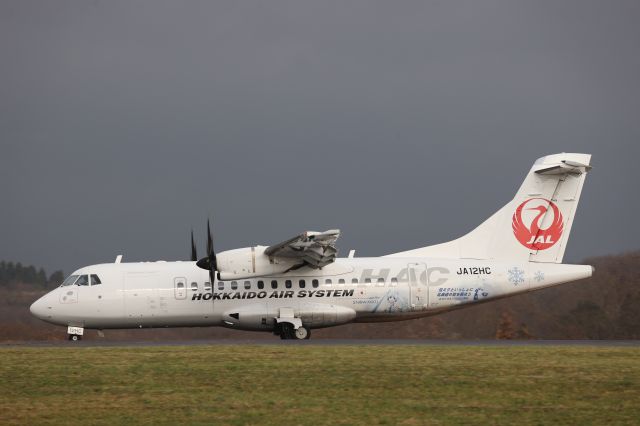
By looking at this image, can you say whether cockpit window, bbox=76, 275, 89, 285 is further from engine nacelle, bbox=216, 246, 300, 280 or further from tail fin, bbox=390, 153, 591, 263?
tail fin, bbox=390, 153, 591, 263

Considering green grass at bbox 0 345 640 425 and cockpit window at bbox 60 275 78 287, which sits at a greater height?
cockpit window at bbox 60 275 78 287

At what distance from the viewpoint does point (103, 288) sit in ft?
81.1

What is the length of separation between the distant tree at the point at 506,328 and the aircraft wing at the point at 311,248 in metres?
8.09

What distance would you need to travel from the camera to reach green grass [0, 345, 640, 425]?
12078 mm

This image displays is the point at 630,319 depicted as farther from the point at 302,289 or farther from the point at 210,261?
the point at 210,261

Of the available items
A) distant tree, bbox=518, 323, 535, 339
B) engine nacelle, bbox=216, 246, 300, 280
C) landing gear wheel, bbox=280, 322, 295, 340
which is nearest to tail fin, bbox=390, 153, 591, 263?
landing gear wheel, bbox=280, 322, 295, 340

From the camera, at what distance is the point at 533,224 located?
84.6ft

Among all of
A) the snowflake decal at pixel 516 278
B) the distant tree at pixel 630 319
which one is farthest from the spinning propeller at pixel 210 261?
the distant tree at pixel 630 319

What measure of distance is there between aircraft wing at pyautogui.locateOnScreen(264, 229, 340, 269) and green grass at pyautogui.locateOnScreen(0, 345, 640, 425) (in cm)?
532

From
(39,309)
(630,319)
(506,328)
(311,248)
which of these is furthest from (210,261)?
(630,319)

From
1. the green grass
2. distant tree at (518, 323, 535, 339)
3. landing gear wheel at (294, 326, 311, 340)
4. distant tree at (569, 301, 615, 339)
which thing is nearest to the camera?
the green grass

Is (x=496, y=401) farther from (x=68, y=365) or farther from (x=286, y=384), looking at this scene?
(x=68, y=365)

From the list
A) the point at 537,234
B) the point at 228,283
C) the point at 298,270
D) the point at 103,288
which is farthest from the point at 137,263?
the point at 537,234

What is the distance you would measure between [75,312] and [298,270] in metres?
6.14
